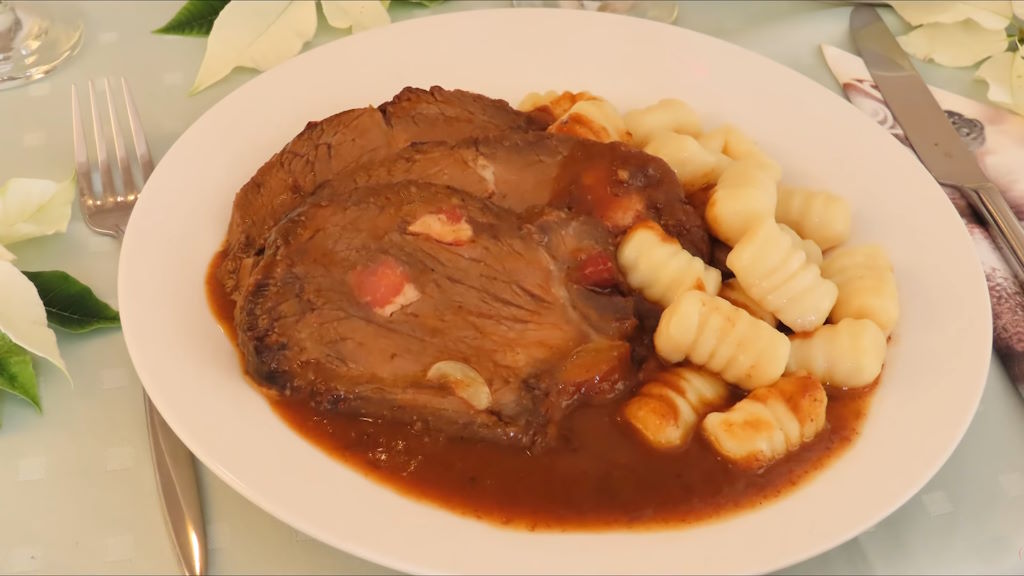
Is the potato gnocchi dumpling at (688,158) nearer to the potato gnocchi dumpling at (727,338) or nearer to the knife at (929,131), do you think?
the potato gnocchi dumpling at (727,338)

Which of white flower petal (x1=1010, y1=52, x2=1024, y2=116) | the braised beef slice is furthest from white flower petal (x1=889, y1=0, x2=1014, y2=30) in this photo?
the braised beef slice

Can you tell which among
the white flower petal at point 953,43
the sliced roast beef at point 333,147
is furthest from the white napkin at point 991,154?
the sliced roast beef at point 333,147

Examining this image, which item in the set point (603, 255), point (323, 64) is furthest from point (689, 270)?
point (323, 64)

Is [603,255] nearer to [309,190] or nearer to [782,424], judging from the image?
[782,424]

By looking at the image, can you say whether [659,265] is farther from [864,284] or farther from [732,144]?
[732,144]

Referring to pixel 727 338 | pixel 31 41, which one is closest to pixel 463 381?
pixel 727 338

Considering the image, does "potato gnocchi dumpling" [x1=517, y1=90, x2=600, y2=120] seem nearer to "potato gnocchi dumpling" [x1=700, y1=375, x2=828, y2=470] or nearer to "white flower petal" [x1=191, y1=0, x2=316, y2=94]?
"white flower petal" [x1=191, y1=0, x2=316, y2=94]

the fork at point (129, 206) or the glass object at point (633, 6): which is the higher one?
the glass object at point (633, 6)
